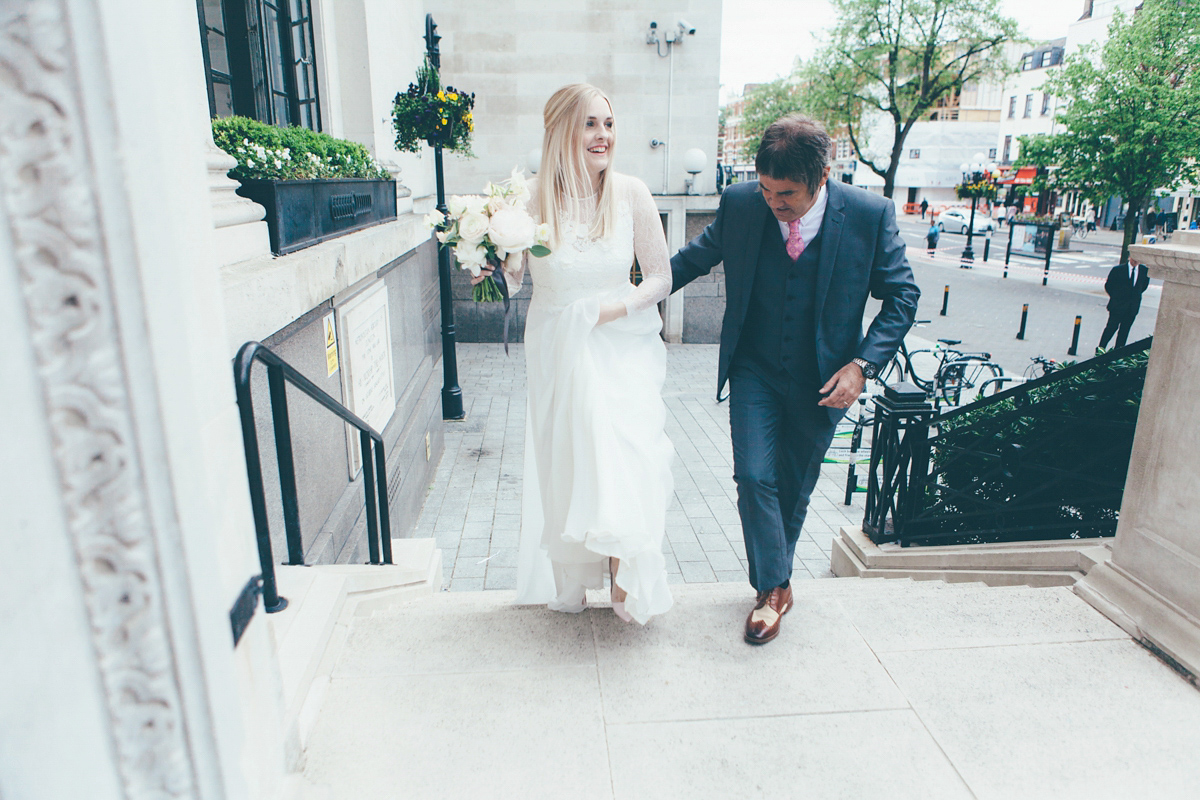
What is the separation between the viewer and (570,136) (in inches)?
111

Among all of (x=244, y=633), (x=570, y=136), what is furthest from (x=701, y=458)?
(x=244, y=633)

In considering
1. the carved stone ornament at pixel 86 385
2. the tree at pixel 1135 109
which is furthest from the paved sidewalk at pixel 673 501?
the tree at pixel 1135 109

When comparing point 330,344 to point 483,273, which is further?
point 330,344

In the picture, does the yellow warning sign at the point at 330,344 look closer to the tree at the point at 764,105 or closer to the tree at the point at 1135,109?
the tree at the point at 1135,109

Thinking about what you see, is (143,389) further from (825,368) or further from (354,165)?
→ (354,165)

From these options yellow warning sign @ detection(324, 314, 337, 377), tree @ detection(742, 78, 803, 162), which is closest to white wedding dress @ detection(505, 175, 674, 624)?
yellow warning sign @ detection(324, 314, 337, 377)

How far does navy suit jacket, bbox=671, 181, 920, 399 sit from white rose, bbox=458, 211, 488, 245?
1.00 meters

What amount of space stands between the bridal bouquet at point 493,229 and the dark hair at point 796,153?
0.87 meters

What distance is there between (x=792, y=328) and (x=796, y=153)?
2.22 feet

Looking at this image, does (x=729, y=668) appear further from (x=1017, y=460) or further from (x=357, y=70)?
(x=357, y=70)

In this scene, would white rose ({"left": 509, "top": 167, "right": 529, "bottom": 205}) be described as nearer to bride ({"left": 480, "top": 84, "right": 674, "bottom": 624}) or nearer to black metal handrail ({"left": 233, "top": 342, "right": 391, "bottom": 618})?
bride ({"left": 480, "top": 84, "right": 674, "bottom": 624})

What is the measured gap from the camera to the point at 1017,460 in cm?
397

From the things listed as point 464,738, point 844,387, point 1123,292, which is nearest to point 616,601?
point 464,738

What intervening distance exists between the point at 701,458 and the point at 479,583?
3278 mm
